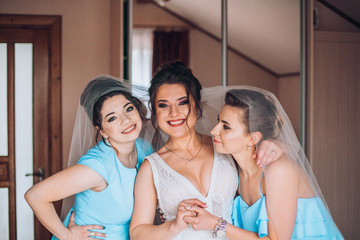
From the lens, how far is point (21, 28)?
3332mm

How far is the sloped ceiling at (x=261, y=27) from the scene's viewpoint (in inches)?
119

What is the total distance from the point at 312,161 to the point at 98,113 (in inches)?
75.5

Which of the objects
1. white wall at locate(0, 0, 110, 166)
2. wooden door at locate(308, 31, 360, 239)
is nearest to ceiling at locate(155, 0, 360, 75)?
wooden door at locate(308, 31, 360, 239)

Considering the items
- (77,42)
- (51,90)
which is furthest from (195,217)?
(77,42)

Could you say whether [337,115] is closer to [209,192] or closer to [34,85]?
[209,192]

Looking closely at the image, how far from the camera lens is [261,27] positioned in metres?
3.08

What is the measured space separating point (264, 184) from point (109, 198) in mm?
656

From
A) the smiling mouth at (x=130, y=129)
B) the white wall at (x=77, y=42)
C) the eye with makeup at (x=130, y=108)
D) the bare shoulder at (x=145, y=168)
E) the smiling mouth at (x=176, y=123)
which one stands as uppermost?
the white wall at (x=77, y=42)

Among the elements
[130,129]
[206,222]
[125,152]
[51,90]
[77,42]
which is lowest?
[206,222]

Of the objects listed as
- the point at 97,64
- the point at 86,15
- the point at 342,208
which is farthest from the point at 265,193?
the point at 86,15

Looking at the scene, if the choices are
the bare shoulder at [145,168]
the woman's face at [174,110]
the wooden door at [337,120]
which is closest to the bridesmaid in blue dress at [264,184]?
the woman's face at [174,110]

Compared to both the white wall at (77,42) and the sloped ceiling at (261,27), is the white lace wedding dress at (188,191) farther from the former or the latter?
the white wall at (77,42)

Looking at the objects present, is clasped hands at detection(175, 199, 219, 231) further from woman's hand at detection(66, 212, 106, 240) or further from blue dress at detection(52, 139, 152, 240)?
woman's hand at detection(66, 212, 106, 240)

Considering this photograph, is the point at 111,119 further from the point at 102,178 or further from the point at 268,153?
the point at 268,153
